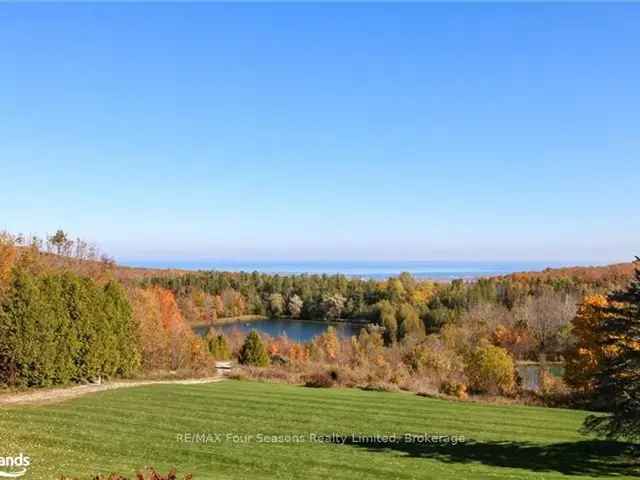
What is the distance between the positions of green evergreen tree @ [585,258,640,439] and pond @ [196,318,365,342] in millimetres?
88578

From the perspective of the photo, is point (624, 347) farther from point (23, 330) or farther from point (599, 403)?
point (23, 330)

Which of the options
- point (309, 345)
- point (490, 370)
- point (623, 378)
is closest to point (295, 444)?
point (623, 378)

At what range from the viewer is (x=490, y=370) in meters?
39.0

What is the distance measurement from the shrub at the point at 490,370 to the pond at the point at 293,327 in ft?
202

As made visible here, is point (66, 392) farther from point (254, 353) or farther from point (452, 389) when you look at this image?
point (254, 353)

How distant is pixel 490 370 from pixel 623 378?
27.9 m

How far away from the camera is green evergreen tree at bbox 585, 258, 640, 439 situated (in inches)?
480

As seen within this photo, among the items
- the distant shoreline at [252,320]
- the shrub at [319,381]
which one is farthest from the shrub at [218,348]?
the distant shoreline at [252,320]

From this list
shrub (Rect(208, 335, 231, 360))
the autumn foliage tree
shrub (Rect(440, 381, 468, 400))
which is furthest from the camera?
shrub (Rect(208, 335, 231, 360))

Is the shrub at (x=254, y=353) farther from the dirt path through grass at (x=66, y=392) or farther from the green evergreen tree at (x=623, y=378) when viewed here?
the green evergreen tree at (x=623, y=378)

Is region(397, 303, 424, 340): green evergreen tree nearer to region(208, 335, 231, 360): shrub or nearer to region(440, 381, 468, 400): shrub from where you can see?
region(208, 335, 231, 360): shrub

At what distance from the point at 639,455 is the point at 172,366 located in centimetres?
3148

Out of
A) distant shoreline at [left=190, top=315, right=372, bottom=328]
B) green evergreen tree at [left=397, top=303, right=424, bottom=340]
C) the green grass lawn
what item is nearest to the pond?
distant shoreline at [left=190, top=315, right=372, bottom=328]

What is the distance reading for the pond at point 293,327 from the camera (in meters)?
106
